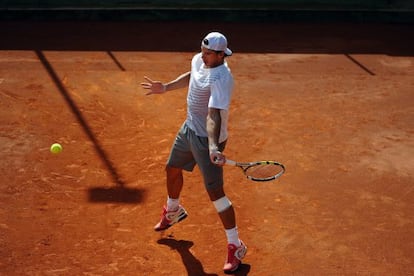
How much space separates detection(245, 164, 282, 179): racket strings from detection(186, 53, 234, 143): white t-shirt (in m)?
0.48

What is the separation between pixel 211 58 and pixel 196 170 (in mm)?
2420

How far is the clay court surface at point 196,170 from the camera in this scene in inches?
217

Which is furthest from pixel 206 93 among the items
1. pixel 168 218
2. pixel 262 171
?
pixel 168 218

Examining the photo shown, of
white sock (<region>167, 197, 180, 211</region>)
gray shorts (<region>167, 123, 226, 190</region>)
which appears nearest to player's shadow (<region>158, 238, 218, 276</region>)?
white sock (<region>167, 197, 180, 211</region>)

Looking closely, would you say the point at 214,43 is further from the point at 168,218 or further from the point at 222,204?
the point at 168,218

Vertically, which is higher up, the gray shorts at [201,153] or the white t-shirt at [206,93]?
the white t-shirt at [206,93]

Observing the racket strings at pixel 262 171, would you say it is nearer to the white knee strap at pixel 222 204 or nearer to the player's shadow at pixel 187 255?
the white knee strap at pixel 222 204

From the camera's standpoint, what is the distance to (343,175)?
276 inches

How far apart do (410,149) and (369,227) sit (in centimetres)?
222

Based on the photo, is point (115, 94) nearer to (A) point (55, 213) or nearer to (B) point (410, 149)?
(A) point (55, 213)

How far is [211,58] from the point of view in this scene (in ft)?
16.2

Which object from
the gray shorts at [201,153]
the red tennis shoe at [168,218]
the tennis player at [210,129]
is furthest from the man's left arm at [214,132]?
the red tennis shoe at [168,218]

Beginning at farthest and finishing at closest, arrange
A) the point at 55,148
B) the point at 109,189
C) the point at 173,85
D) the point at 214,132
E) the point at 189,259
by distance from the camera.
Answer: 1. the point at 55,148
2. the point at 109,189
3. the point at 173,85
4. the point at 189,259
5. the point at 214,132

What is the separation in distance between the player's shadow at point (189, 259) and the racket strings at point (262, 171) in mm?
821
